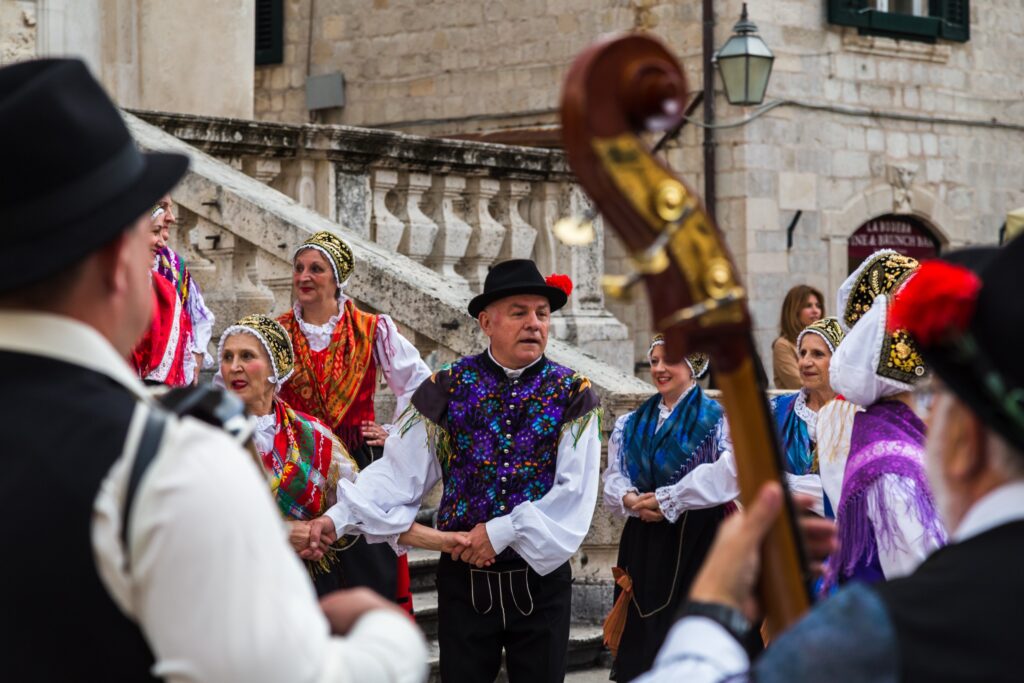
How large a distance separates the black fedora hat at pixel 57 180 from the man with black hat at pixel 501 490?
12.1ft

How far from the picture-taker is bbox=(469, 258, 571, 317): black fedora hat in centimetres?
608

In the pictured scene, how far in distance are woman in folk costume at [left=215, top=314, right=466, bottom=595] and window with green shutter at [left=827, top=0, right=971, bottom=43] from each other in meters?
11.5

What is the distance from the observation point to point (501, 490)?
5.84m

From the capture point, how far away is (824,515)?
19.7 ft

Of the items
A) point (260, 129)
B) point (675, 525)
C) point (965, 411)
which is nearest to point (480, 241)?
point (260, 129)

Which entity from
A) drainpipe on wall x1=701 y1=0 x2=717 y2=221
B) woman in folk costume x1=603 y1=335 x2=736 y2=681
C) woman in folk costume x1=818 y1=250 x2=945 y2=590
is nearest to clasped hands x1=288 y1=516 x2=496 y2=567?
woman in folk costume x1=603 y1=335 x2=736 y2=681

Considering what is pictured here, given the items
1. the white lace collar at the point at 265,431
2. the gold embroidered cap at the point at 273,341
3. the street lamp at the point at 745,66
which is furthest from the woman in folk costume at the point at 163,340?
the street lamp at the point at 745,66

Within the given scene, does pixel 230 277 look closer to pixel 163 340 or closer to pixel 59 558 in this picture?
pixel 163 340

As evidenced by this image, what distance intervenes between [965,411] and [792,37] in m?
14.7

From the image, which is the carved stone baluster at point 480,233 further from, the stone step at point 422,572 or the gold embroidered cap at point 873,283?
the gold embroidered cap at point 873,283

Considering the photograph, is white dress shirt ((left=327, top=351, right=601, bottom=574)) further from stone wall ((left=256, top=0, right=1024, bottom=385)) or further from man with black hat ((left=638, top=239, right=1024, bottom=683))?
stone wall ((left=256, top=0, right=1024, bottom=385))

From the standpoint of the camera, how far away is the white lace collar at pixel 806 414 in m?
7.05

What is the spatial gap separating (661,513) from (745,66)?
23.8ft

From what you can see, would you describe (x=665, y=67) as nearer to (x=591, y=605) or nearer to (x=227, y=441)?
(x=227, y=441)
